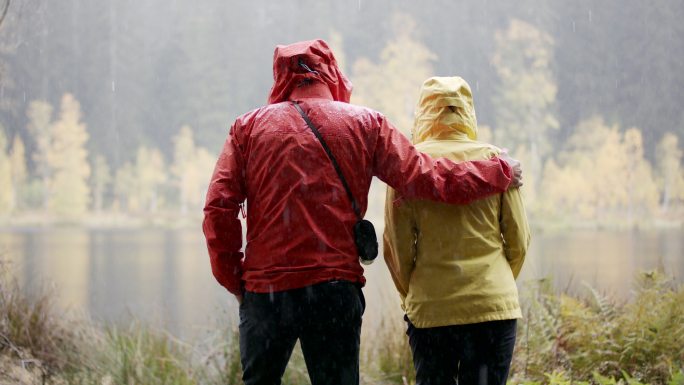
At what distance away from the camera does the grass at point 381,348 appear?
8.62 ft

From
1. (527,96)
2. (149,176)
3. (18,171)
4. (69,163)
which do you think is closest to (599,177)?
(527,96)

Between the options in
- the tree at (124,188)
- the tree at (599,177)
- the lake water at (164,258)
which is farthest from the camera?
the tree at (124,188)

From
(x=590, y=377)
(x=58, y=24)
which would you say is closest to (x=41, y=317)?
(x=590, y=377)

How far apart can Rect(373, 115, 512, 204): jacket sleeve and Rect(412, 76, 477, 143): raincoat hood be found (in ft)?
0.48

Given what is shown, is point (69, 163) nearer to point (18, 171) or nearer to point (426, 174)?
point (18, 171)

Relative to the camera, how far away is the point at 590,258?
673 cm

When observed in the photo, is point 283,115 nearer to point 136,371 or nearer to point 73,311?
point 136,371

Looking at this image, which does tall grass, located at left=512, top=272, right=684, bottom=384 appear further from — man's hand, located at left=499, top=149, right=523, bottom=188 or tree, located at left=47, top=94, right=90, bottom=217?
tree, located at left=47, top=94, right=90, bottom=217

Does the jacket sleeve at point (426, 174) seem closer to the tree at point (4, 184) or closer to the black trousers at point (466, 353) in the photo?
the black trousers at point (466, 353)

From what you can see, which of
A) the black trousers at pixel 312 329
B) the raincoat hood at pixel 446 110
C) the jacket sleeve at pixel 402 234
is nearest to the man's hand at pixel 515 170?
the raincoat hood at pixel 446 110

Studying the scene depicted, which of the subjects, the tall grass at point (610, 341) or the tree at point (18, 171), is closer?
the tall grass at point (610, 341)

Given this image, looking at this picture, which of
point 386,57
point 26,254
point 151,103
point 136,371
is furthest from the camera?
point 151,103

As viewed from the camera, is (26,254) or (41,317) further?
(26,254)

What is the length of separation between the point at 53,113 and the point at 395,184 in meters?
9.14
